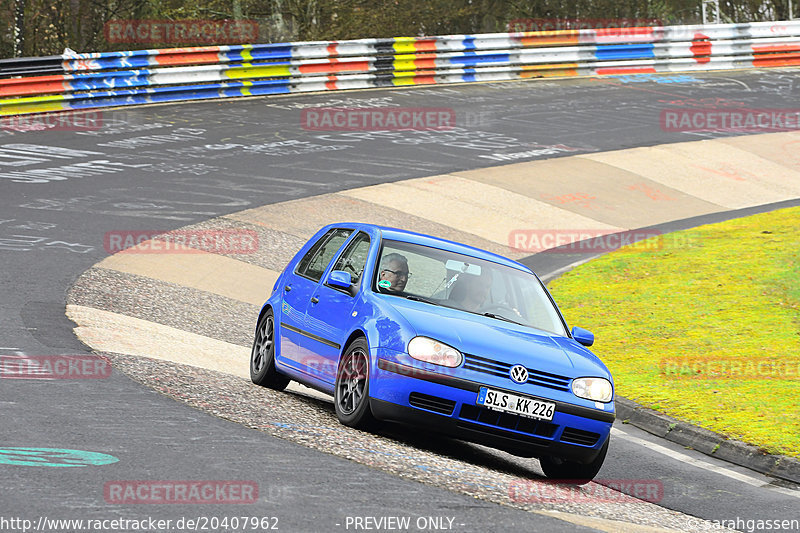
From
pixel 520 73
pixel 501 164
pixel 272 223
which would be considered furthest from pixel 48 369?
pixel 520 73

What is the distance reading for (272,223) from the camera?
17766mm

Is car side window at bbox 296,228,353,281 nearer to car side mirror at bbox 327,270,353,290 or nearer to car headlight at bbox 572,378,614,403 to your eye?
car side mirror at bbox 327,270,353,290

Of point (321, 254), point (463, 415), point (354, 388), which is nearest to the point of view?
point (463, 415)

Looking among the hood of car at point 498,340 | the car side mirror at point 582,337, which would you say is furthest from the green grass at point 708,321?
the hood of car at point 498,340

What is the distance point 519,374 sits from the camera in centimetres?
747

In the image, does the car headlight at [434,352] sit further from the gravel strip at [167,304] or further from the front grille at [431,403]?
the gravel strip at [167,304]

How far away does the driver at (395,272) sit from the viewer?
848 centimetres

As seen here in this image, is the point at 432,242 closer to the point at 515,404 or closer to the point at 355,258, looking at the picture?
the point at 355,258

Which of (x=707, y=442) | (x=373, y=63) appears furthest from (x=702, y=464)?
(x=373, y=63)

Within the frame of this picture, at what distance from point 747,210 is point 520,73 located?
11554 millimetres

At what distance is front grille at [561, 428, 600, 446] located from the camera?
7.55 meters

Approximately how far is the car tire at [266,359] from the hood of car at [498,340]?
1.87 meters

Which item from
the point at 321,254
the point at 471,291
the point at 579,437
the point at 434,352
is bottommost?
the point at 579,437

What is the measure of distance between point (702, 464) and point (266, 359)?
146 inches
